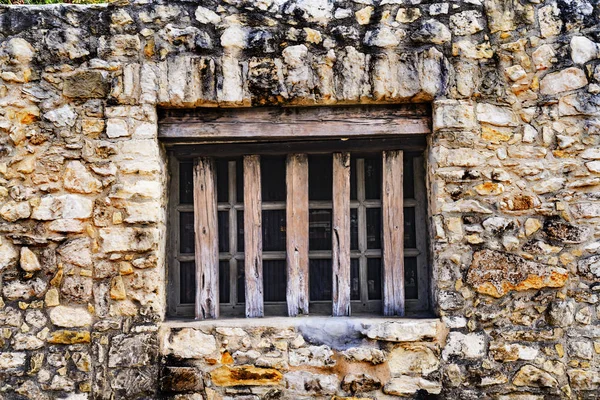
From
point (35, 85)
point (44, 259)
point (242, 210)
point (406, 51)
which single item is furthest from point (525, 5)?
point (44, 259)

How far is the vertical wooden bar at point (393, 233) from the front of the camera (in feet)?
10.6

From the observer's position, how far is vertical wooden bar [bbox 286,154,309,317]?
3223 millimetres

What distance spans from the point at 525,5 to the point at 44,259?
318 centimetres

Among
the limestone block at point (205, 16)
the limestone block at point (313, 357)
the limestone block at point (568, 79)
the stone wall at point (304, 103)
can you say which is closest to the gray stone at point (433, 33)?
the stone wall at point (304, 103)

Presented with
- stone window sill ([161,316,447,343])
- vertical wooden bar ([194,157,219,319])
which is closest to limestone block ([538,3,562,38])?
stone window sill ([161,316,447,343])

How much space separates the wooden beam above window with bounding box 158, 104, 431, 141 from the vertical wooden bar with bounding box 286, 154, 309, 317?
0.22 m

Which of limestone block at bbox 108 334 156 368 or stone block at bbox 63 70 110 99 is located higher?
stone block at bbox 63 70 110 99

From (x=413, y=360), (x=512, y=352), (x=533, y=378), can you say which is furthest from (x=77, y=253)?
(x=533, y=378)

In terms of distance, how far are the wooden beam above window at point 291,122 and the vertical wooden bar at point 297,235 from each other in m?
0.22

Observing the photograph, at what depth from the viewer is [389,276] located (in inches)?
127

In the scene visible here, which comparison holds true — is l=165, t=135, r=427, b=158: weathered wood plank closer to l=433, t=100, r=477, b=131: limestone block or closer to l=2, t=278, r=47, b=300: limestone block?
l=433, t=100, r=477, b=131: limestone block

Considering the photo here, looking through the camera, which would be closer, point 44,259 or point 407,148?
point 44,259

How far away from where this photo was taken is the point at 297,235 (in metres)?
3.23

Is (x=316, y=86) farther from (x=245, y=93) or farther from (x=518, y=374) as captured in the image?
(x=518, y=374)
